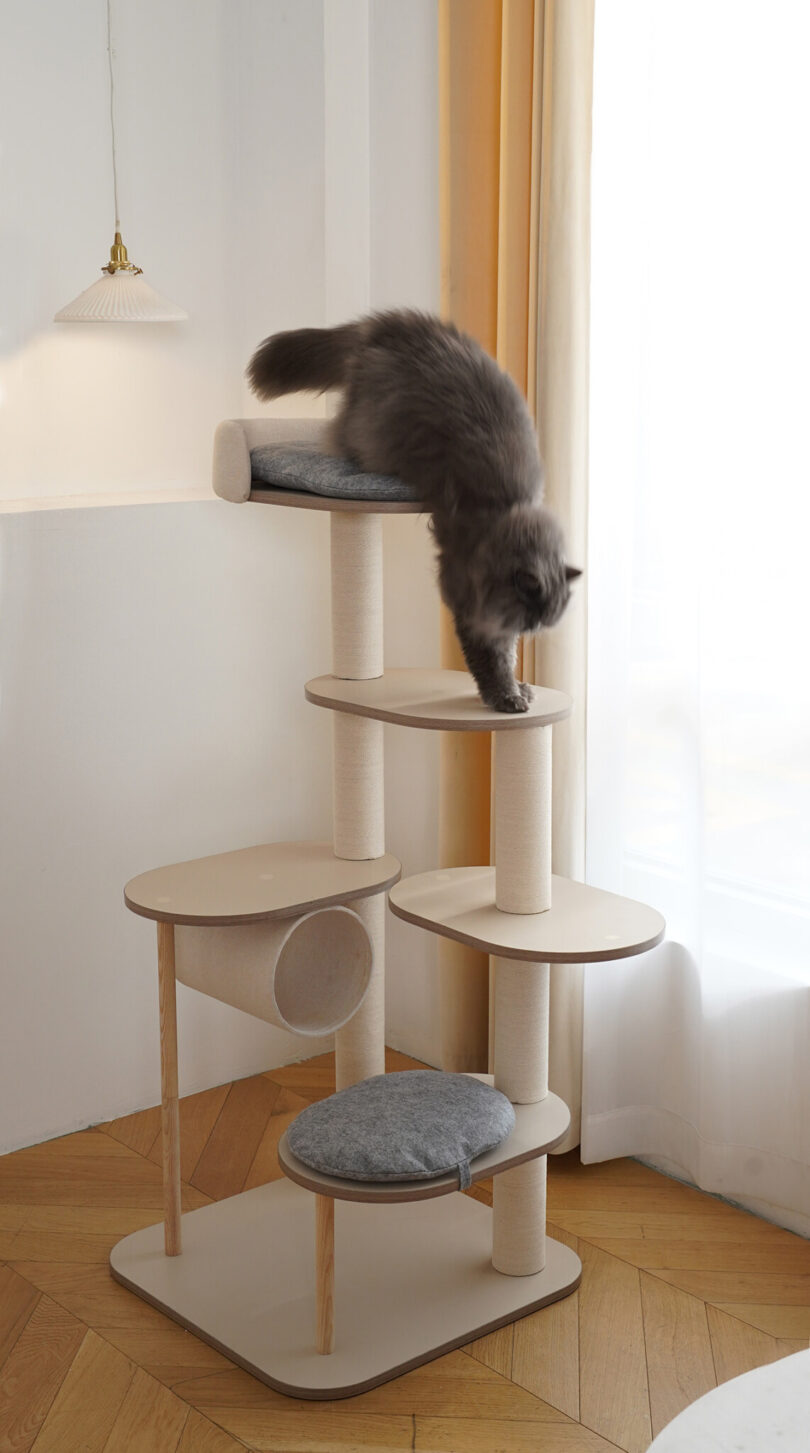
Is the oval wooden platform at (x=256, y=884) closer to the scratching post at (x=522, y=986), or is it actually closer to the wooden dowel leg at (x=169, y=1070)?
the wooden dowel leg at (x=169, y=1070)

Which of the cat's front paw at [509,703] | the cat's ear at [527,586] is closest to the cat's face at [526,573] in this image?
the cat's ear at [527,586]

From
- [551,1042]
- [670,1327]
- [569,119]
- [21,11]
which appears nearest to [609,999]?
[551,1042]

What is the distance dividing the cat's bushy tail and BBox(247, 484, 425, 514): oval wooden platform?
0.15m

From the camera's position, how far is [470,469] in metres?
1.86

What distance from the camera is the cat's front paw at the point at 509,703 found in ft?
6.45

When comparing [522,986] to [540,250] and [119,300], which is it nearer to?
[540,250]

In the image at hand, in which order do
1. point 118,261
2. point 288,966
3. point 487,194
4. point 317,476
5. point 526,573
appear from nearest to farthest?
point 526,573
point 317,476
point 288,966
point 487,194
point 118,261

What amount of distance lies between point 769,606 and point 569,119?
0.83 m

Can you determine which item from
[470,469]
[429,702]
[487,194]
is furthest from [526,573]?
[487,194]

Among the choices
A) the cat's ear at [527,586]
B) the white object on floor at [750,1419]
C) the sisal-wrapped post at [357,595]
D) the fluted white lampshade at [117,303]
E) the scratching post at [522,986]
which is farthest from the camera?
the fluted white lampshade at [117,303]

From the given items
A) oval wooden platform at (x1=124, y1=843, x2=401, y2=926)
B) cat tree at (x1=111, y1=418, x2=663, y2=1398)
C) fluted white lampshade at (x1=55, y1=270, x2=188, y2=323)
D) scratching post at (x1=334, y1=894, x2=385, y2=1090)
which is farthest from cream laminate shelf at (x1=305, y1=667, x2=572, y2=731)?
fluted white lampshade at (x1=55, y1=270, x2=188, y2=323)

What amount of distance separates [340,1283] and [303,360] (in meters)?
1.40

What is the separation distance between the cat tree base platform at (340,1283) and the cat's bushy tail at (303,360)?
1342 mm

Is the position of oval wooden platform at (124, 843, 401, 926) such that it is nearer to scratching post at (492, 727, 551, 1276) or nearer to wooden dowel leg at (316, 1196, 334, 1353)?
scratching post at (492, 727, 551, 1276)
